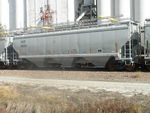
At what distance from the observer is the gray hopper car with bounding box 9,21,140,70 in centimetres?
2809

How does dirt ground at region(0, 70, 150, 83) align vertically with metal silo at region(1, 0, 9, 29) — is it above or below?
below

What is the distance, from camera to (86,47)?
3047cm

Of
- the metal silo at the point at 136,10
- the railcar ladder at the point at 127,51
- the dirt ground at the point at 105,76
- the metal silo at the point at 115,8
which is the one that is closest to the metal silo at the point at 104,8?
the metal silo at the point at 115,8

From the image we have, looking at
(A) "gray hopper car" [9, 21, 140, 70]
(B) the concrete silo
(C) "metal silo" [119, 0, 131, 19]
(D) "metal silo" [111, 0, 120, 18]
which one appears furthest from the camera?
(B) the concrete silo

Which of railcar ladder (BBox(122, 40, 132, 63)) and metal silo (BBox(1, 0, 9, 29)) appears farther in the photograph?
metal silo (BBox(1, 0, 9, 29))

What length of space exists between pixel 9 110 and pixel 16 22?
5246 cm

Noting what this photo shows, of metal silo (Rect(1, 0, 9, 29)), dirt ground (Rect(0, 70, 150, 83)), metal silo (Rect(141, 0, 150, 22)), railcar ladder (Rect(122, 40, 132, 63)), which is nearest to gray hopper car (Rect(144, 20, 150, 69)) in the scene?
railcar ladder (Rect(122, 40, 132, 63))

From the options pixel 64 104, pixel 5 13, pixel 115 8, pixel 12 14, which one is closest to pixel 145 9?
pixel 115 8

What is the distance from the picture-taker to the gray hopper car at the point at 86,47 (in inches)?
1106

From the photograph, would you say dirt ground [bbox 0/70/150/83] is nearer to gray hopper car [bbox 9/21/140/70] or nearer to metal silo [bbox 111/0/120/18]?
gray hopper car [bbox 9/21/140/70]

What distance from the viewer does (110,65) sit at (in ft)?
96.5

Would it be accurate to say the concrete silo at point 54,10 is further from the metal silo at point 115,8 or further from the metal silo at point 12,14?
the metal silo at point 115,8

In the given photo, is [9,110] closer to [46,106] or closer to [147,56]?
[46,106]

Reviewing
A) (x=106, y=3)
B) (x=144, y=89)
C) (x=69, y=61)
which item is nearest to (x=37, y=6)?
(x=106, y=3)
